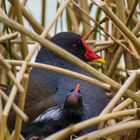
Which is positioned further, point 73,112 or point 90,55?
point 90,55

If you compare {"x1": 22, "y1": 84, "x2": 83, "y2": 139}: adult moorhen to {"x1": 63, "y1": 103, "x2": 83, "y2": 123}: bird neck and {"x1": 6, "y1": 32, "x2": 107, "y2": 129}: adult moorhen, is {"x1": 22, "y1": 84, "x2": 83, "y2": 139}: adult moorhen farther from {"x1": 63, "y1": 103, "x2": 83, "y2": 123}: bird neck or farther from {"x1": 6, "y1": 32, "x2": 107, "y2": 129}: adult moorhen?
{"x1": 6, "y1": 32, "x2": 107, "y2": 129}: adult moorhen

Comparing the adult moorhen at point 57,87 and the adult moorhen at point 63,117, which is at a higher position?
the adult moorhen at point 63,117

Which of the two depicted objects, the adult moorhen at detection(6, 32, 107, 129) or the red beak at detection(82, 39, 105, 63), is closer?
the adult moorhen at detection(6, 32, 107, 129)

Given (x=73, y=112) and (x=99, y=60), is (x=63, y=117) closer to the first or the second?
(x=73, y=112)

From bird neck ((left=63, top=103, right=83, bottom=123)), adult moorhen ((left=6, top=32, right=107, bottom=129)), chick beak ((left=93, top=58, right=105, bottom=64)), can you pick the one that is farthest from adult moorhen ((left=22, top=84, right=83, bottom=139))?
chick beak ((left=93, top=58, right=105, bottom=64))

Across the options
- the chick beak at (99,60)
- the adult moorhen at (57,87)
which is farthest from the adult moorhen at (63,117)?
the chick beak at (99,60)

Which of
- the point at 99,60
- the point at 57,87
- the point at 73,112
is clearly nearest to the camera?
the point at 73,112

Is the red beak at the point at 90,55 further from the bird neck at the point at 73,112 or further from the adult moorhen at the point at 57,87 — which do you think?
the bird neck at the point at 73,112

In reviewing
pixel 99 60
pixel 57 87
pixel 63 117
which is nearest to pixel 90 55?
pixel 99 60

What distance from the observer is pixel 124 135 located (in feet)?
6.37

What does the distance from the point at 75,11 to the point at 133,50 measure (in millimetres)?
577

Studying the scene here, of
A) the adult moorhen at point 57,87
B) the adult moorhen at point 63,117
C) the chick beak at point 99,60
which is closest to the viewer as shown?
the adult moorhen at point 63,117

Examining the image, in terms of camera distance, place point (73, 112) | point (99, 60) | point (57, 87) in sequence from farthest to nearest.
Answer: point (99, 60)
point (57, 87)
point (73, 112)

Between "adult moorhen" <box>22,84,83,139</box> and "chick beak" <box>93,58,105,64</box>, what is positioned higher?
"adult moorhen" <box>22,84,83,139</box>
